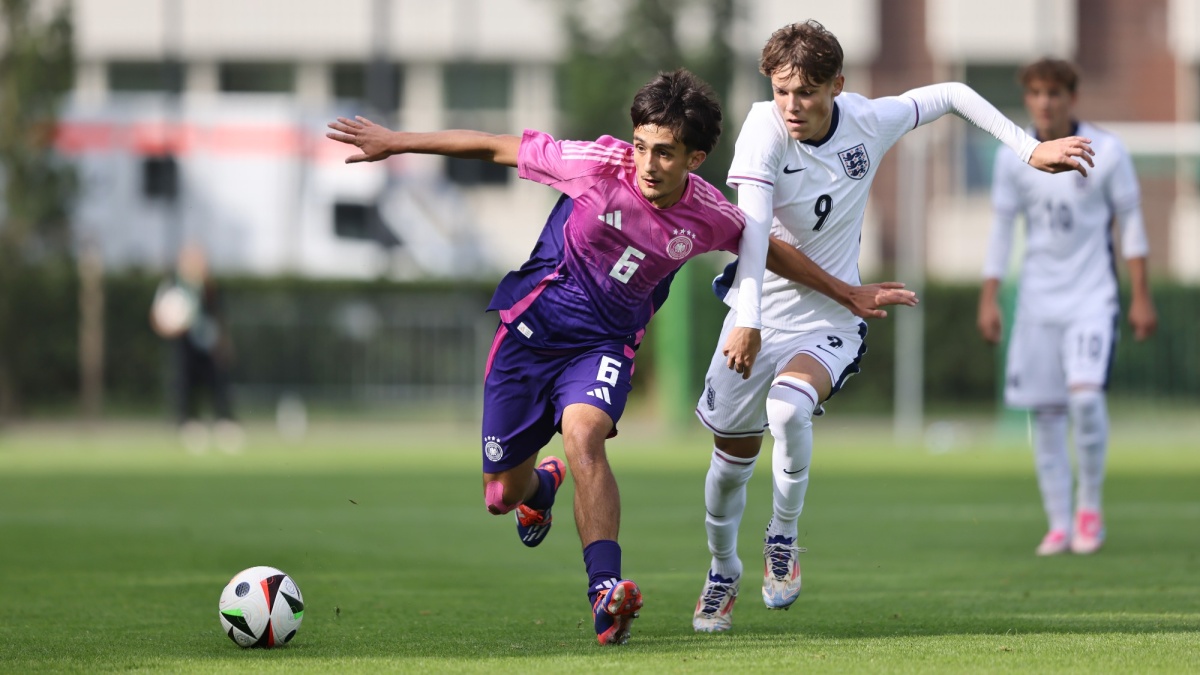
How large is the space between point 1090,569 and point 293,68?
115ft

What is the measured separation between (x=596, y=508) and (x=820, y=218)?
1530 millimetres

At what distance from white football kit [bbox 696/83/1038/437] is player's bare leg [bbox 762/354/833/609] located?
5.0 inches

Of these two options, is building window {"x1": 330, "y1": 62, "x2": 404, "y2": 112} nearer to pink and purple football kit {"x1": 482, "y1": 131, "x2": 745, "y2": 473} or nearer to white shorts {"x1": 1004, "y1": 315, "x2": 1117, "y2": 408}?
white shorts {"x1": 1004, "y1": 315, "x2": 1117, "y2": 408}

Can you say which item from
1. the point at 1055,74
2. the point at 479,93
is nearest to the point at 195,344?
the point at 1055,74

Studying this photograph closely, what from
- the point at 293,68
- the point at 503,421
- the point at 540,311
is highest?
the point at 293,68

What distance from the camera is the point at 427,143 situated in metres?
6.54

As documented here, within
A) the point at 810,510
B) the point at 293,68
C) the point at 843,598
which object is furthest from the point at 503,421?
the point at 293,68

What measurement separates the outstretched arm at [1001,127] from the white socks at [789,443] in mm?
1230

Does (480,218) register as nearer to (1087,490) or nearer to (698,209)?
(1087,490)

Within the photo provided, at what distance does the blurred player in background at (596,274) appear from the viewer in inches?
253

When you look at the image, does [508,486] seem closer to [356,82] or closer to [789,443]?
[789,443]

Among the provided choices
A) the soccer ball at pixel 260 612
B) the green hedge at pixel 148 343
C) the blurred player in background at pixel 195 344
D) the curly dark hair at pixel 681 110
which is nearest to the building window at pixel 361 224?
the green hedge at pixel 148 343

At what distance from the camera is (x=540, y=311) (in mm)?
6973

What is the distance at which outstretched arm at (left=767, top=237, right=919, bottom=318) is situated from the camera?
22.6 feet
